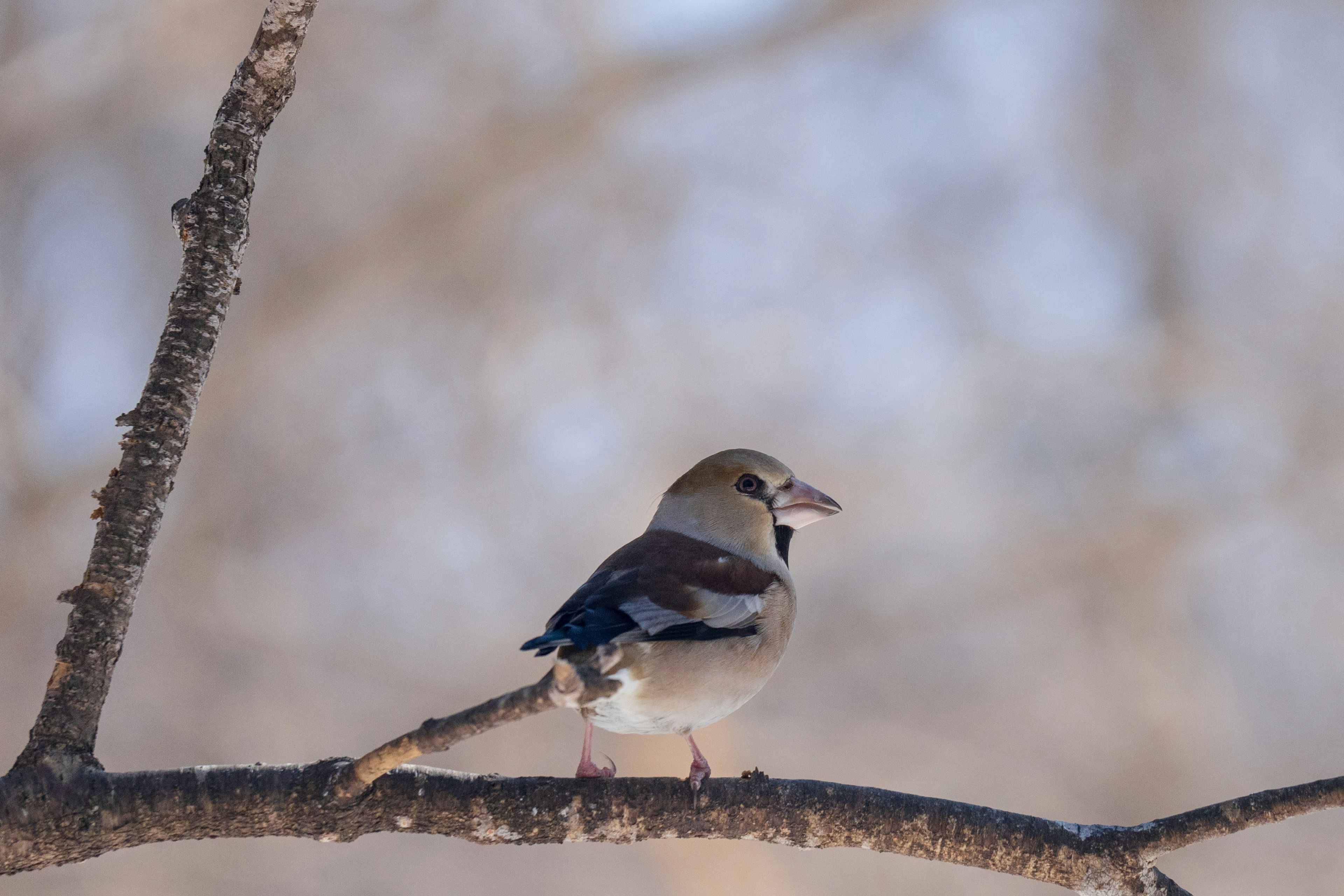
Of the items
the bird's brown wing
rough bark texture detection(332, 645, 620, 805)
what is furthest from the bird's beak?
rough bark texture detection(332, 645, 620, 805)

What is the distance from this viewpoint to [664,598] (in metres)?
1.73

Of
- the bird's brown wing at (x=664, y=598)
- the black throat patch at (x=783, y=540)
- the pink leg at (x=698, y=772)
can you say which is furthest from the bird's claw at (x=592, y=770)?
the black throat patch at (x=783, y=540)

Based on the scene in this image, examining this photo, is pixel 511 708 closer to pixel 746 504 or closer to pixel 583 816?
pixel 583 816

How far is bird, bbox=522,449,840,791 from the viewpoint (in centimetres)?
163

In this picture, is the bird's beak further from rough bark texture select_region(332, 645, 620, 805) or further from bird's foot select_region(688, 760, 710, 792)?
rough bark texture select_region(332, 645, 620, 805)

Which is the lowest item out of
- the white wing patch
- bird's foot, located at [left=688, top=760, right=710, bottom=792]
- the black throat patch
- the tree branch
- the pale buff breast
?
the tree branch

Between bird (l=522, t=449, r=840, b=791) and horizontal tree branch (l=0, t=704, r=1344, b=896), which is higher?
bird (l=522, t=449, r=840, b=791)

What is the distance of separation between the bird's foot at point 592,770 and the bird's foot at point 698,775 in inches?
5.1

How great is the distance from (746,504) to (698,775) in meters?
0.66

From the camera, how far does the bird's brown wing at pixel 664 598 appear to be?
157cm

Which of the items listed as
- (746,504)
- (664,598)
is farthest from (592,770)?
(746,504)

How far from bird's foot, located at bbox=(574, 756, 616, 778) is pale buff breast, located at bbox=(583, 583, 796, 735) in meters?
0.06

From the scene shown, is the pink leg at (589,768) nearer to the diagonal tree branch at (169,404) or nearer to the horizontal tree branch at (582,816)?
the horizontal tree branch at (582,816)

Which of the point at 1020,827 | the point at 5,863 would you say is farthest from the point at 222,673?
the point at 1020,827
